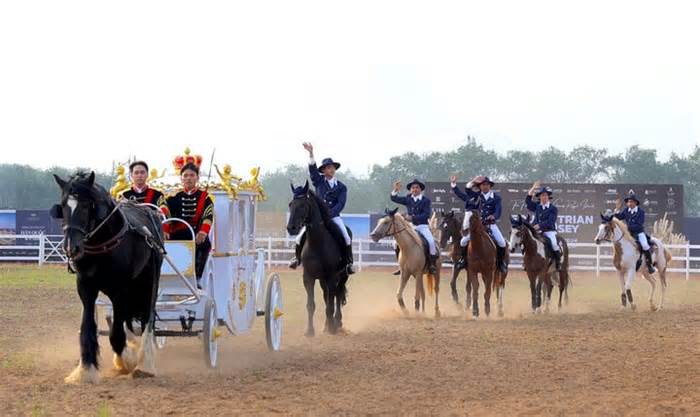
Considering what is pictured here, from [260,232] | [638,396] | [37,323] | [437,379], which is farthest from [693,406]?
[260,232]

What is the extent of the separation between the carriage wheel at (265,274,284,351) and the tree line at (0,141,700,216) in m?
60.1

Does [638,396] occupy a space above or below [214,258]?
below

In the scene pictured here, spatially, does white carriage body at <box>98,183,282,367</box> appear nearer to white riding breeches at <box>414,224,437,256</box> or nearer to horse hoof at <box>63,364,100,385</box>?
horse hoof at <box>63,364,100,385</box>

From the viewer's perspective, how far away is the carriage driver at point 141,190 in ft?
37.4

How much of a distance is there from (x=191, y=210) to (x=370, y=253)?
79.1ft

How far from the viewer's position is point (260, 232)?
1721 inches

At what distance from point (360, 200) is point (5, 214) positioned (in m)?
42.3

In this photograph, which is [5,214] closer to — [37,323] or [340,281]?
[37,323]

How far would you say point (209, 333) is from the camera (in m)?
11.0

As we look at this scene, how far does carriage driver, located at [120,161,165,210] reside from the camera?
11.4m

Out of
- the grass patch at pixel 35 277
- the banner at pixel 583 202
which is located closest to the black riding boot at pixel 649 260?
the grass patch at pixel 35 277

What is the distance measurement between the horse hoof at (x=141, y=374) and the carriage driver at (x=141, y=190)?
82.1 inches

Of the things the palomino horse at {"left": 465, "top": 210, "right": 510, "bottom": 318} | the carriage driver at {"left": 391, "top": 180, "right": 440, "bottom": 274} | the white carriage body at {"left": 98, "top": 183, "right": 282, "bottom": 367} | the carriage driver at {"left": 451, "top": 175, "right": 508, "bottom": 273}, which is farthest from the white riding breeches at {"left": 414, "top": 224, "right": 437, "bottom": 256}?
the white carriage body at {"left": 98, "top": 183, "right": 282, "bottom": 367}

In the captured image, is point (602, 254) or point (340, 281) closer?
point (340, 281)
